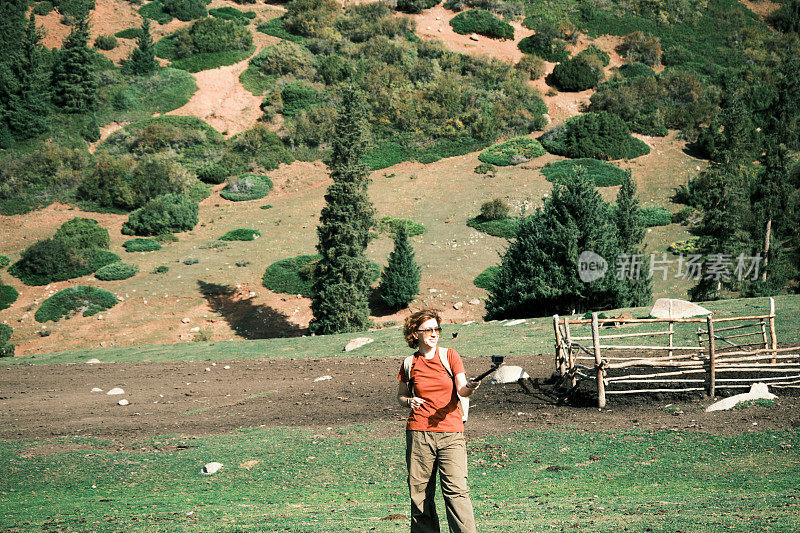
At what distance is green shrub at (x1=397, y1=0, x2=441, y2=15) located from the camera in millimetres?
69000

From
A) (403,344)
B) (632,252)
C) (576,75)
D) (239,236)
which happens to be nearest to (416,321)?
(403,344)

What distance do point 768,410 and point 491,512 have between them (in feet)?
22.0

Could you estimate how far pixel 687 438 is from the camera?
10.0m

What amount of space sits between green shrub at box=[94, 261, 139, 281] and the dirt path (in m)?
14.1

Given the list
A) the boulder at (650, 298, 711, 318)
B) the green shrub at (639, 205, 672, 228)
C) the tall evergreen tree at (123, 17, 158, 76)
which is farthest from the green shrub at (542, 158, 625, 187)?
the tall evergreen tree at (123, 17, 158, 76)

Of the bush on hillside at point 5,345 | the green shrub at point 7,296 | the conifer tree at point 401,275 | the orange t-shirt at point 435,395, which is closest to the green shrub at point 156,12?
the green shrub at point 7,296

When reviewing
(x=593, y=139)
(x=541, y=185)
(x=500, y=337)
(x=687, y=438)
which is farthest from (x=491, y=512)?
(x=593, y=139)

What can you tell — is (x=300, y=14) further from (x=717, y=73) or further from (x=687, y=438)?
(x=687, y=438)

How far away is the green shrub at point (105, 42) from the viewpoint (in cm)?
5900

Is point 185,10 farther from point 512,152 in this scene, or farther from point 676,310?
point 676,310

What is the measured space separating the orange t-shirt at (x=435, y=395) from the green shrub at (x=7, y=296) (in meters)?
32.9

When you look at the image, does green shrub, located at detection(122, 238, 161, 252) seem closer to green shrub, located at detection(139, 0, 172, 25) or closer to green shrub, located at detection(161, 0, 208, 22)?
green shrub, located at detection(139, 0, 172, 25)

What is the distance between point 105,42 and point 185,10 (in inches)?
413

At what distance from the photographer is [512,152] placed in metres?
47.8
